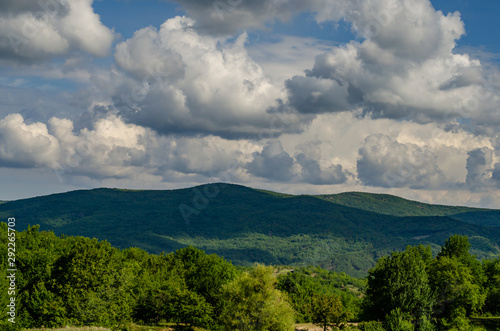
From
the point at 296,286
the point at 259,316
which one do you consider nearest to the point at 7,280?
the point at 259,316

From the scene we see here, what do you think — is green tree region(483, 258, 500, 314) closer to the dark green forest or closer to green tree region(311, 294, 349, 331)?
the dark green forest

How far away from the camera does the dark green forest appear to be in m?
75.1

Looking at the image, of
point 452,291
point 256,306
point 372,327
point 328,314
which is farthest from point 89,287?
point 452,291

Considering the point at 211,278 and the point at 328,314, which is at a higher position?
the point at 211,278

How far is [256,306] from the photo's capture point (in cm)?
7331

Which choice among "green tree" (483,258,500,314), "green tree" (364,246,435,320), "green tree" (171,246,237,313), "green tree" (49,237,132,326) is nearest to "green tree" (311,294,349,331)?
"green tree" (364,246,435,320)

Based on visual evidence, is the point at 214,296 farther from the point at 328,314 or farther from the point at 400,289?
the point at 400,289

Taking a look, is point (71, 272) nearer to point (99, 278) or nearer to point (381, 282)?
point (99, 278)

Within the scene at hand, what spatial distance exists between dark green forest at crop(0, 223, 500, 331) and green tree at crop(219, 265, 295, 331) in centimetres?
15

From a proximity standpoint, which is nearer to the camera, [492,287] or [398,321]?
[398,321]

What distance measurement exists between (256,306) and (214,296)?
28093 mm

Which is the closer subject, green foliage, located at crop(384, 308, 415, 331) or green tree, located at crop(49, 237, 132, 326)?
green foliage, located at crop(384, 308, 415, 331)

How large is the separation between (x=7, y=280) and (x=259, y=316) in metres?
42.6

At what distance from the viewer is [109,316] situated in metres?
84.4
